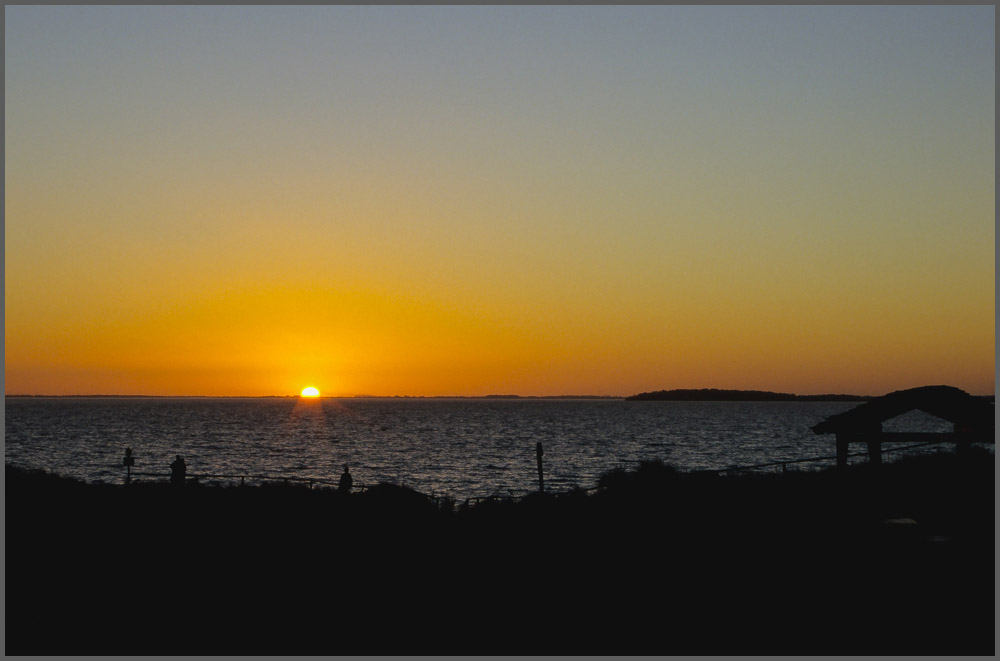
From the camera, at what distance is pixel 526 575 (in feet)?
64.4

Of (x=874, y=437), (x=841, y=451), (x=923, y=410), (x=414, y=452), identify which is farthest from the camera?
(x=414, y=452)

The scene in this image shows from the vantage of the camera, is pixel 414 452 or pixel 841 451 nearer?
pixel 841 451

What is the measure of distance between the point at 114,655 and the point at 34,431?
129116mm

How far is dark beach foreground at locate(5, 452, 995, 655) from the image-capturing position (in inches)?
605

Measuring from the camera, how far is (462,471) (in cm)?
7394

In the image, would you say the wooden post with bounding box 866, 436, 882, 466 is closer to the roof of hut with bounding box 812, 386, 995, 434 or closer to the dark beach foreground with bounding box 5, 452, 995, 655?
the dark beach foreground with bounding box 5, 452, 995, 655

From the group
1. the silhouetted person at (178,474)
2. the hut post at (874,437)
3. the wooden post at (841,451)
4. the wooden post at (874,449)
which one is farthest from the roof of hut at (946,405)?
the silhouetted person at (178,474)

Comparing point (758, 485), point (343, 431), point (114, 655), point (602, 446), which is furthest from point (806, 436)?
point (114, 655)

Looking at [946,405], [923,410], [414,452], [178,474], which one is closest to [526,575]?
[923,410]

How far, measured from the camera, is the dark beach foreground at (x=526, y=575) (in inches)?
605

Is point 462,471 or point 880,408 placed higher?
point 880,408

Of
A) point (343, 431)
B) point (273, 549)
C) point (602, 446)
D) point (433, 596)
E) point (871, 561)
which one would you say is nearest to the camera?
point (433, 596)

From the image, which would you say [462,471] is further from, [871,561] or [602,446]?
[871,561]

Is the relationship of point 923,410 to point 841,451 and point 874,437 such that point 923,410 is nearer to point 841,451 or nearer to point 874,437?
point 874,437
